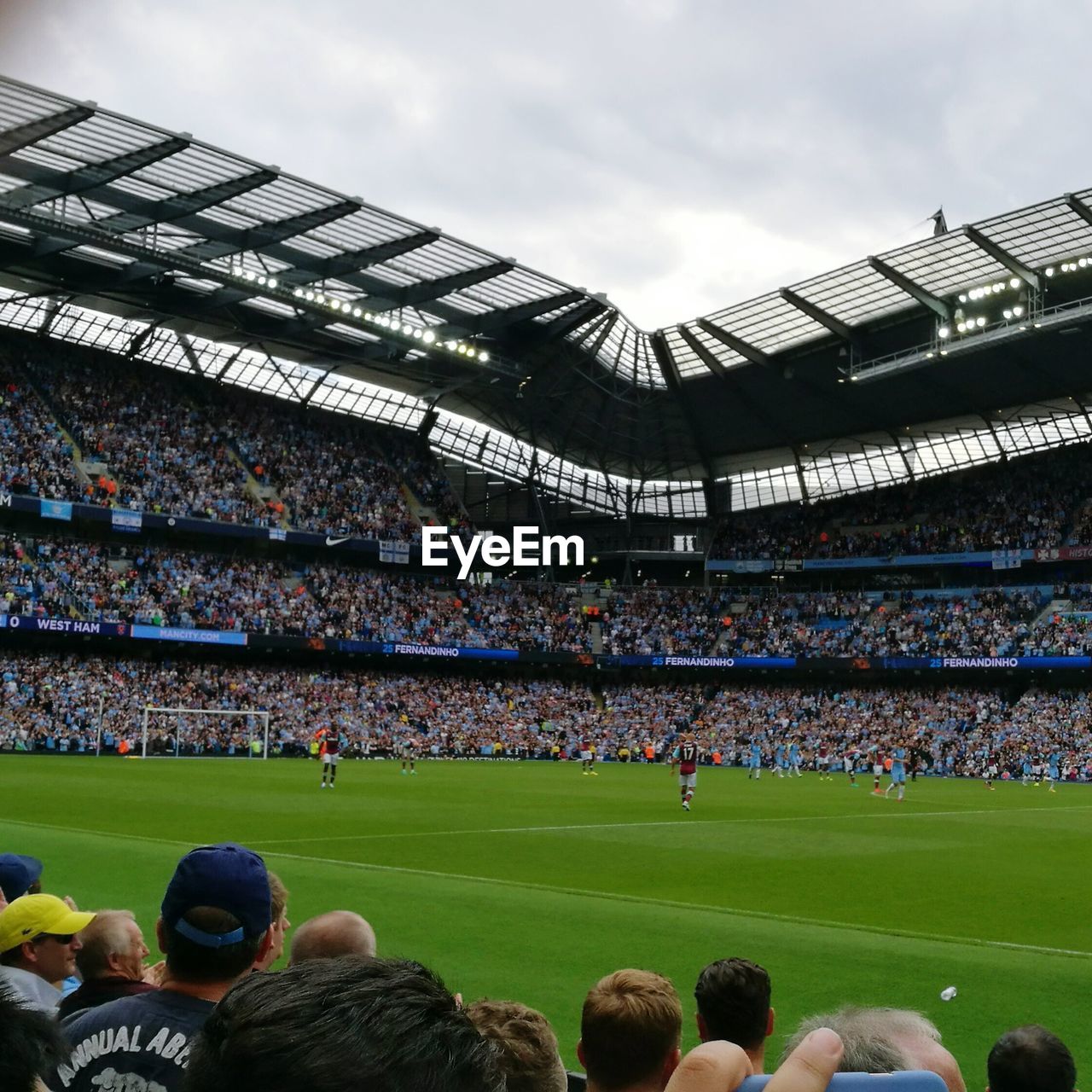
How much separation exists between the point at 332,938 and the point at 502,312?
59.2 m

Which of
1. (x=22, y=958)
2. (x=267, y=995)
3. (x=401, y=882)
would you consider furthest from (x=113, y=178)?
(x=267, y=995)

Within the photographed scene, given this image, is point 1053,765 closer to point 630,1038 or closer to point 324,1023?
point 630,1038

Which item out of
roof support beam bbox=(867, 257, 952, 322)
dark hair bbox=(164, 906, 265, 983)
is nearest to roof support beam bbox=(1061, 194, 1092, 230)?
roof support beam bbox=(867, 257, 952, 322)

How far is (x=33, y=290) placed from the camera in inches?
2461

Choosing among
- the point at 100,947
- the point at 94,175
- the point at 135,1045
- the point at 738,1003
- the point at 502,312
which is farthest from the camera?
the point at 502,312

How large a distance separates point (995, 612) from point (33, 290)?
2214 inches

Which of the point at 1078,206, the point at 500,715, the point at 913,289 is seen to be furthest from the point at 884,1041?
the point at 500,715

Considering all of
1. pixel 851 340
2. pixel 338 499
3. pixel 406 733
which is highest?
pixel 851 340

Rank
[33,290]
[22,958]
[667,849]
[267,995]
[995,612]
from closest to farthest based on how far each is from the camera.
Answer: [267,995]
[22,958]
[667,849]
[33,290]
[995,612]

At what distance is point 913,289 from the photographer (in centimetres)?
5528

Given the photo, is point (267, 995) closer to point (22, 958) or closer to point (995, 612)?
point (22, 958)

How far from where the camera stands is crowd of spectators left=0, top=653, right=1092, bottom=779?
57.7m

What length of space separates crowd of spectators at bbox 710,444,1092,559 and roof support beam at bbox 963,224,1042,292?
77.7ft

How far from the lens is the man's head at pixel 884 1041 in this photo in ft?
12.5
